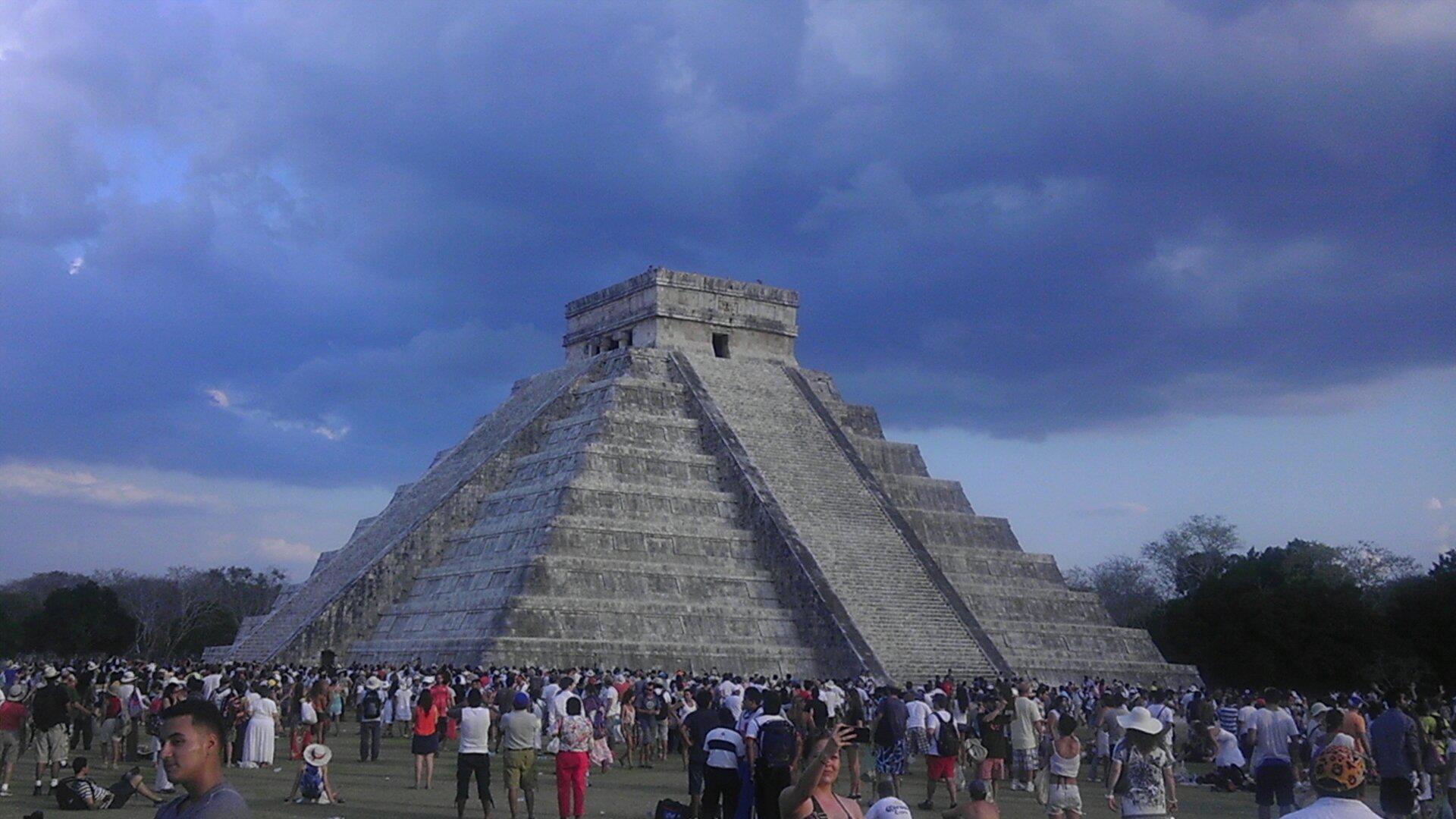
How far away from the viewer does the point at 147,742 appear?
20750mm

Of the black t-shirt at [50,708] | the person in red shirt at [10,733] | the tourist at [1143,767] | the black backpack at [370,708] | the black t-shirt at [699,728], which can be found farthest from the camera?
the black backpack at [370,708]

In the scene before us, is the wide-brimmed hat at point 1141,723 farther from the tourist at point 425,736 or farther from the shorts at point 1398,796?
the tourist at point 425,736

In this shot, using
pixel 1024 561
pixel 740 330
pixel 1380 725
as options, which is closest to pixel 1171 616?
pixel 1024 561

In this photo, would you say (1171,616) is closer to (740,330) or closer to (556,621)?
(740,330)

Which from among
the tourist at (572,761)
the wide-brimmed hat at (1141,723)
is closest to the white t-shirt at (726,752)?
the tourist at (572,761)

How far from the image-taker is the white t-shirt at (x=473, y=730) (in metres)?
12.6

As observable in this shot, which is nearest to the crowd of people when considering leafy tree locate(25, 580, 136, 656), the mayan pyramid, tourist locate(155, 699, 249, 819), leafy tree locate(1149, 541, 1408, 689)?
tourist locate(155, 699, 249, 819)

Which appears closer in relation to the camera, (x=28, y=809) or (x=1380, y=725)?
(x=1380, y=725)

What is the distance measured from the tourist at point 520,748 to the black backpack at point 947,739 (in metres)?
4.54

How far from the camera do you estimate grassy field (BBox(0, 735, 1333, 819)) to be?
13648 millimetres

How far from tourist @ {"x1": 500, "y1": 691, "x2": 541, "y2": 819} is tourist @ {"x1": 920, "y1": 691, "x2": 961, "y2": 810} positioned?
4.54 m

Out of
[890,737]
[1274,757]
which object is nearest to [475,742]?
[890,737]

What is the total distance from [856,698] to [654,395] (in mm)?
17106

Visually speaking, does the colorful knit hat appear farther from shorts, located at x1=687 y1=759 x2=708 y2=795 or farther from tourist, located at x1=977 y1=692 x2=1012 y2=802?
tourist, located at x1=977 y1=692 x2=1012 y2=802
